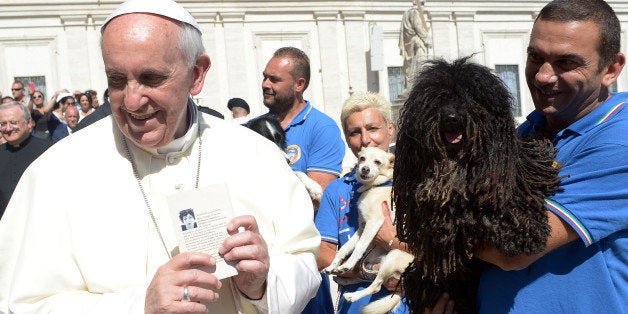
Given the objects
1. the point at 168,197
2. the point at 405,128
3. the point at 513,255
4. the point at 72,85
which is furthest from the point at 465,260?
the point at 72,85

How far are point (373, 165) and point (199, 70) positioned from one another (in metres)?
1.88

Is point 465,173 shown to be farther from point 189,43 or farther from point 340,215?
point 340,215

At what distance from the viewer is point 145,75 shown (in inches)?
99.8

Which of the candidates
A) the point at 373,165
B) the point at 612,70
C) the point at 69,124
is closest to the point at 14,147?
the point at 373,165

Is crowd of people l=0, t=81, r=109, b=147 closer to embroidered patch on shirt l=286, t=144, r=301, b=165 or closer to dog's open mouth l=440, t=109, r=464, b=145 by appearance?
embroidered patch on shirt l=286, t=144, r=301, b=165

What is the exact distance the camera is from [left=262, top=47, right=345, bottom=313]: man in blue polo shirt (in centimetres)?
558

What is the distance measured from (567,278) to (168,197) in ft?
4.31

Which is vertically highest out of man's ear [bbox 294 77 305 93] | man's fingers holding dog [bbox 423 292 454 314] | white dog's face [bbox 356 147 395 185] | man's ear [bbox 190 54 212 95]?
man's ear [bbox 294 77 305 93]

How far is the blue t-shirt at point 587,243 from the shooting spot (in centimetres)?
255

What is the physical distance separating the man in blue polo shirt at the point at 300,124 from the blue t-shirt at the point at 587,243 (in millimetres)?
2907

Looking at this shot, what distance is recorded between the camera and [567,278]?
8.57 feet

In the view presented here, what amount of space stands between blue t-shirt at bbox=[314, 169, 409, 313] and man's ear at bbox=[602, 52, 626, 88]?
1887mm

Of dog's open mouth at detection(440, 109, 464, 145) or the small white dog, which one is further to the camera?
the small white dog

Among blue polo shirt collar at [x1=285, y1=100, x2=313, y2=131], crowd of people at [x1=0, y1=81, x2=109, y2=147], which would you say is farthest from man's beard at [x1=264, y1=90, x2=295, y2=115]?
crowd of people at [x1=0, y1=81, x2=109, y2=147]
